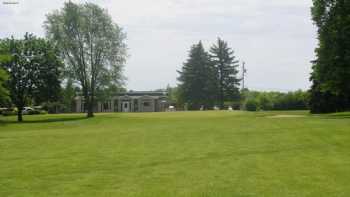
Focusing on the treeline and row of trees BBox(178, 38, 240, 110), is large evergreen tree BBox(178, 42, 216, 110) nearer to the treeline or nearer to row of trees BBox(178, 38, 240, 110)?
row of trees BBox(178, 38, 240, 110)

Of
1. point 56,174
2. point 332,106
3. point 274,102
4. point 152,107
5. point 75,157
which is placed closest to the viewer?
point 56,174

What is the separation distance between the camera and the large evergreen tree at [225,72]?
10125cm

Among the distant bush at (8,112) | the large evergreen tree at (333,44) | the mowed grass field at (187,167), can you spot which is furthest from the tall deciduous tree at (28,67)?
the mowed grass field at (187,167)

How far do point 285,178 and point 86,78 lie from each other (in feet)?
189

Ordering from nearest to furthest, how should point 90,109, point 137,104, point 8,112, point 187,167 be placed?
1. point 187,167
2. point 90,109
3. point 8,112
4. point 137,104

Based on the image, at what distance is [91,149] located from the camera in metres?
19.3

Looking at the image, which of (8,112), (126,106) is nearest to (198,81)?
(126,106)

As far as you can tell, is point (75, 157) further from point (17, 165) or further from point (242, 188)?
point (242, 188)

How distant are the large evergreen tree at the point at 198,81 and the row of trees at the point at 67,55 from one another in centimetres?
3484

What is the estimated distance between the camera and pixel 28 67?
66.3 meters

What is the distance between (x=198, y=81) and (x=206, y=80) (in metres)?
1.54

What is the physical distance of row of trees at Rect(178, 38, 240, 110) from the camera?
330ft

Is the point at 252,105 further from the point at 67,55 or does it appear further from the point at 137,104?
the point at 137,104

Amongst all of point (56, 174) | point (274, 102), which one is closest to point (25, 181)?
point (56, 174)
